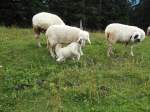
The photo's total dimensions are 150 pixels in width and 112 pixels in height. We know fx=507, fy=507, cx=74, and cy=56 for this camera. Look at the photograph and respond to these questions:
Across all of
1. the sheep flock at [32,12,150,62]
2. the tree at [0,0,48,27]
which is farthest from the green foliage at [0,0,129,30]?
the sheep flock at [32,12,150,62]

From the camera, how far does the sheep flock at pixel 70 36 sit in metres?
15.1

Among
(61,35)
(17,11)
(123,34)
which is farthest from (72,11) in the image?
(61,35)

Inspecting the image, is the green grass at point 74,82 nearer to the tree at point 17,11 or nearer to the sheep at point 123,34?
the sheep at point 123,34

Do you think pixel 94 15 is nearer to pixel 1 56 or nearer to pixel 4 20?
pixel 4 20

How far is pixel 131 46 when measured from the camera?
16.7m

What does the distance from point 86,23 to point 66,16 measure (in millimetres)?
2693

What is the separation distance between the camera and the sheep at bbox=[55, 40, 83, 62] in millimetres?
15016

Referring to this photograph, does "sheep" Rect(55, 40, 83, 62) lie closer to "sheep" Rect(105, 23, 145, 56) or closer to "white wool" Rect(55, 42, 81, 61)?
"white wool" Rect(55, 42, 81, 61)

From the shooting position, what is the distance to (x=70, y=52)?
49.3 ft

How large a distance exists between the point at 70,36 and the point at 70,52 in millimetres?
755

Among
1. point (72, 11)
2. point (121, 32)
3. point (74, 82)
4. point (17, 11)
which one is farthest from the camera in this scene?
point (72, 11)

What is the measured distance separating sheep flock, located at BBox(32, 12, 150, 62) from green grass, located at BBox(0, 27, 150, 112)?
270 millimetres

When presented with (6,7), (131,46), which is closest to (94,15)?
(6,7)

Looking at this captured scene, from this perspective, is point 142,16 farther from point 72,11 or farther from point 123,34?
point 123,34
